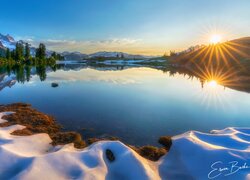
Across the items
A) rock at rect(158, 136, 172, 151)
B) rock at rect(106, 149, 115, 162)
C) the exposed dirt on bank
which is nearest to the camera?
rock at rect(106, 149, 115, 162)

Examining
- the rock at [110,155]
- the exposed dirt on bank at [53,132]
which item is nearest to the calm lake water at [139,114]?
the exposed dirt on bank at [53,132]

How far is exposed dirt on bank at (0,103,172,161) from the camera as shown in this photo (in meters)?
16.1

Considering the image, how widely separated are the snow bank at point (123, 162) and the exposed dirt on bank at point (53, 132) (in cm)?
113

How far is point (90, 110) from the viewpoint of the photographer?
1153 inches

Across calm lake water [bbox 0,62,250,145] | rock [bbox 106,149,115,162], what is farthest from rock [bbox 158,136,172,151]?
rock [bbox 106,149,115,162]

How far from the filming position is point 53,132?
2038 centimetres

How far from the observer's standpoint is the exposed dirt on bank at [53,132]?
52.9 ft

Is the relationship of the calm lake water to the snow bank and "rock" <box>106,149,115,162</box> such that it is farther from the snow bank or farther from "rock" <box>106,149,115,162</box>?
"rock" <box>106,149,115,162</box>

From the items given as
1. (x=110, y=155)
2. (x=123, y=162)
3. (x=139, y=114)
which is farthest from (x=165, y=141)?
(x=139, y=114)

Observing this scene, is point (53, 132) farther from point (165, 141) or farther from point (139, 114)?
point (139, 114)

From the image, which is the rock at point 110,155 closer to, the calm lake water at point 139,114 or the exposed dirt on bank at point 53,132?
the exposed dirt on bank at point 53,132

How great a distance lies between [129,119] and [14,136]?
1231cm

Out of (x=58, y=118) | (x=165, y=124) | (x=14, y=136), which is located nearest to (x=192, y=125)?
(x=165, y=124)

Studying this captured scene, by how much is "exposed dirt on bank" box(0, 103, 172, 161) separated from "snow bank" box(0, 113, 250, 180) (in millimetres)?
1131
